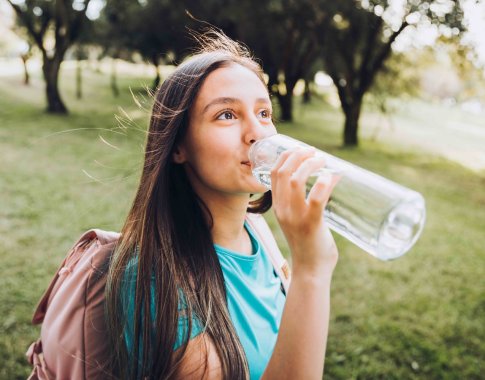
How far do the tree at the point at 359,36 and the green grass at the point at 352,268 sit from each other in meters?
4.38

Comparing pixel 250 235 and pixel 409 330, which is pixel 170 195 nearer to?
pixel 250 235

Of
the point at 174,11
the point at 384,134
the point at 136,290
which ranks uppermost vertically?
the point at 174,11

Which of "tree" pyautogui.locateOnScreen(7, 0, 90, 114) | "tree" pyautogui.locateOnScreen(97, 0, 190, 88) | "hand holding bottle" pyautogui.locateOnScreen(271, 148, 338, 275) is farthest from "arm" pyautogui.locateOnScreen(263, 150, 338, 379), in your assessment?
"tree" pyautogui.locateOnScreen(97, 0, 190, 88)

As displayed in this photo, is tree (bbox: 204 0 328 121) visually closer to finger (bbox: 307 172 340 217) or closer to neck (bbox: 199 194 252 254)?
neck (bbox: 199 194 252 254)

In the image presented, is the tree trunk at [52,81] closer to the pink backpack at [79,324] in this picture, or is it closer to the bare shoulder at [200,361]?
the pink backpack at [79,324]

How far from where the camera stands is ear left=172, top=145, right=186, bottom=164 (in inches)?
65.3

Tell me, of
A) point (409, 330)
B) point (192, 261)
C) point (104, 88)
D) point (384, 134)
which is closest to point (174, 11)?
point (104, 88)

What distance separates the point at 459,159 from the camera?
1645 cm

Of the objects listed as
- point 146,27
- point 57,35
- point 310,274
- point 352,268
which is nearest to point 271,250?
point 310,274

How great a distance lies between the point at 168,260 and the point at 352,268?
14.7ft

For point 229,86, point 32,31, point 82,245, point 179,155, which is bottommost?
point 82,245

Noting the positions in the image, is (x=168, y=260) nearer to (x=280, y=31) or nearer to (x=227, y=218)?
(x=227, y=218)

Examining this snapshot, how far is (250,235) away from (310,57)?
720 inches

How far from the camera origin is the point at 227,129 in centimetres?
152
